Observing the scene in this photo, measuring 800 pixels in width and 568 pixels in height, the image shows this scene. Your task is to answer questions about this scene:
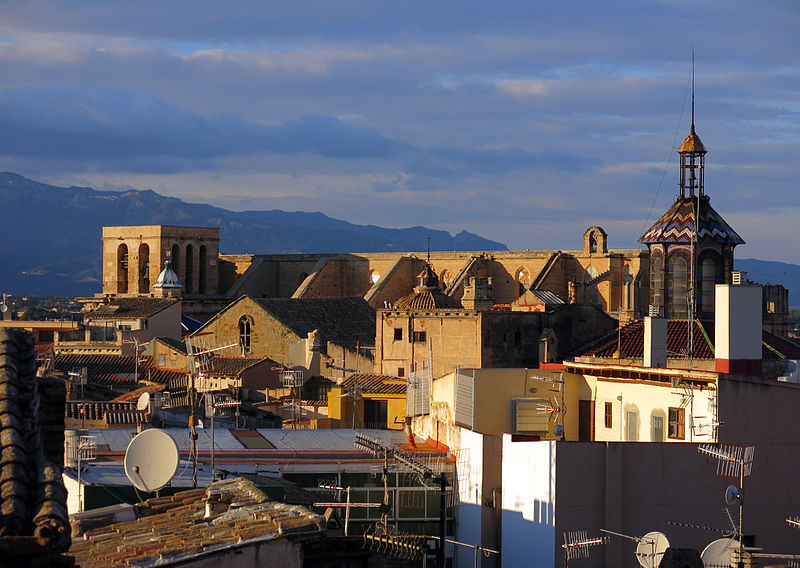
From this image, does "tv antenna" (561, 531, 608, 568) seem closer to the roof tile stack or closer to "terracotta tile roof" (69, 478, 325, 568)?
"terracotta tile roof" (69, 478, 325, 568)

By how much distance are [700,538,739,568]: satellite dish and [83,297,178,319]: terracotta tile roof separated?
4111 cm

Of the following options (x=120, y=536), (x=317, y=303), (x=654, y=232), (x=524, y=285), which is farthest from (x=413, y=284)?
(x=120, y=536)

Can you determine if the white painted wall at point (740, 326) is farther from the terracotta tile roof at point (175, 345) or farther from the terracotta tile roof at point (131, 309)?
the terracotta tile roof at point (131, 309)

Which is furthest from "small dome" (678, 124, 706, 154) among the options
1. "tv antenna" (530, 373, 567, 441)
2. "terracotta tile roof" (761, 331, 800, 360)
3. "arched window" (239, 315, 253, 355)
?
"arched window" (239, 315, 253, 355)

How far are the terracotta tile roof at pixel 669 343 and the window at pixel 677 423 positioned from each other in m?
5.90

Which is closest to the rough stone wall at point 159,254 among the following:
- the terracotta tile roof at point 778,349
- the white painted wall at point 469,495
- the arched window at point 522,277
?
the arched window at point 522,277

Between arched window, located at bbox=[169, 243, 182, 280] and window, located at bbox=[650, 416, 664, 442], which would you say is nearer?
window, located at bbox=[650, 416, 664, 442]

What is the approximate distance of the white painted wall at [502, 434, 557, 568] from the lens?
52.4ft

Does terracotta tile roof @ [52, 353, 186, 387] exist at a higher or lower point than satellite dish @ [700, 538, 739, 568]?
higher

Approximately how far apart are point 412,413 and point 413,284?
1480 inches

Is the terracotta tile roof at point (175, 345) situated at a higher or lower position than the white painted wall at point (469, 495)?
higher

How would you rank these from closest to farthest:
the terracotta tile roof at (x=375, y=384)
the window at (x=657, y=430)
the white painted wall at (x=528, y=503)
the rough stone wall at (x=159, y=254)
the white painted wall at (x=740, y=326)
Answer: the white painted wall at (x=528, y=503)
the window at (x=657, y=430)
the white painted wall at (x=740, y=326)
the terracotta tile roof at (x=375, y=384)
the rough stone wall at (x=159, y=254)

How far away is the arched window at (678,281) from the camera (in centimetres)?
2548

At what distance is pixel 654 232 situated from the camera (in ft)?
84.2
